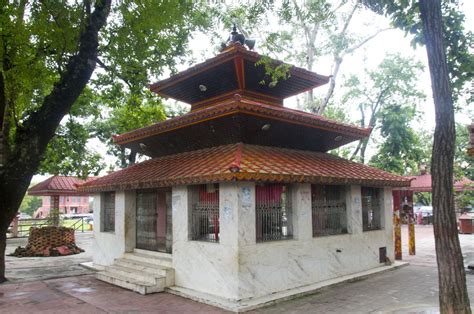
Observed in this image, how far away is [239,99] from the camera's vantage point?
26.9ft

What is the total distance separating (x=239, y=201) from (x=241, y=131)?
2033mm

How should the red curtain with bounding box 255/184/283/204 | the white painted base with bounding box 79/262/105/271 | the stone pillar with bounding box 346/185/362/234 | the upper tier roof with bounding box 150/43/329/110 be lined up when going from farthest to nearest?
the white painted base with bounding box 79/262/105/271
the stone pillar with bounding box 346/185/362/234
the upper tier roof with bounding box 150/43/329/110
the red curtain with bounding box 255/184/283/204

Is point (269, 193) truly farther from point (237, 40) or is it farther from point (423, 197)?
point (423, 197)

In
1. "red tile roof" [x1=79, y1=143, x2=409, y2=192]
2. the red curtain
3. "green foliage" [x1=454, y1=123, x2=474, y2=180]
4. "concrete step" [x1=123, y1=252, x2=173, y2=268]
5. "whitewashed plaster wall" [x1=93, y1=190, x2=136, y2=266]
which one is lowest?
"concrete step" [x1=123, y1=252, x2=173, y2=268]

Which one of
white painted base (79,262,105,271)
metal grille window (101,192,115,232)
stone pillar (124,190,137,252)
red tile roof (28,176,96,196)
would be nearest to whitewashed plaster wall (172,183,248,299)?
stone pillar (124,190,137,252)

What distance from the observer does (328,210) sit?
32.3 ft

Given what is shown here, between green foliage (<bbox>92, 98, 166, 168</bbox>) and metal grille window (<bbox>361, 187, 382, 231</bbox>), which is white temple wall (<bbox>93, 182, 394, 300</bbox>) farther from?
green foliage (<bbox>92, 98, 166, 168</bbox>)

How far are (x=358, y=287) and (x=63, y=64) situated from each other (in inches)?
374

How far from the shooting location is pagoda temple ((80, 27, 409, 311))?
25.0ft

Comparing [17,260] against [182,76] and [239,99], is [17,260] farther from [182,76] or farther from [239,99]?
[239,99]

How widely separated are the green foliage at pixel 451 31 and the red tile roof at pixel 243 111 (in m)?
2.91

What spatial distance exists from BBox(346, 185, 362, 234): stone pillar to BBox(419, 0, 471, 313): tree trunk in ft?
15.0

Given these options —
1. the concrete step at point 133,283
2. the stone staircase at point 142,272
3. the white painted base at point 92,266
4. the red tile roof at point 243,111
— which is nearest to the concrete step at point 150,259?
the stone staircase at point 142,272

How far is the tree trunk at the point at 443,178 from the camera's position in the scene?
211 inches
